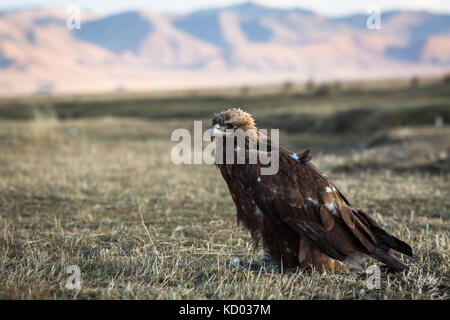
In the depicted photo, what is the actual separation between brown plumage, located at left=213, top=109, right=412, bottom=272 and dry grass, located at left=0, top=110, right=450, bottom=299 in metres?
0.26

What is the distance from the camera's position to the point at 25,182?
11.1 meters

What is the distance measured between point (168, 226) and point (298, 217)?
10.3 feet

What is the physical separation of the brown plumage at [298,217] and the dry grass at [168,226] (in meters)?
0.26

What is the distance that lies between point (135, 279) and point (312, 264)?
199cm

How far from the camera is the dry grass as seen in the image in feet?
15.0

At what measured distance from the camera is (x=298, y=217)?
Answer: 16.1 ft

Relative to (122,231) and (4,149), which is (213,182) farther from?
(4,149)

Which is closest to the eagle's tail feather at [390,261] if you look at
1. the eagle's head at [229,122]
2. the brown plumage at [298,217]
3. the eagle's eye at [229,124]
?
the brown plumage at [298,217]

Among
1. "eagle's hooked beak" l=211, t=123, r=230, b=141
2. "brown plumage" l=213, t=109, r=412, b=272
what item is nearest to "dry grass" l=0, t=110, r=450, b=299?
"brown plumage" l=213, t=109, r=412, b=272

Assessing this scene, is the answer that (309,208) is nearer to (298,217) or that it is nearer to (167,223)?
(298,217)

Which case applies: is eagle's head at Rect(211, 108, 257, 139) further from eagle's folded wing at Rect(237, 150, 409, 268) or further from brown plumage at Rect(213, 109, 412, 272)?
eagle's folded wing at Rect(237, 150, 409, 268)

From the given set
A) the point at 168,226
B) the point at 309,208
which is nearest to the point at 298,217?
the point at 309,208

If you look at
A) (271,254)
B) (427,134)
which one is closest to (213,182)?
(271,254)

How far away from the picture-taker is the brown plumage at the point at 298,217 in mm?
4891
